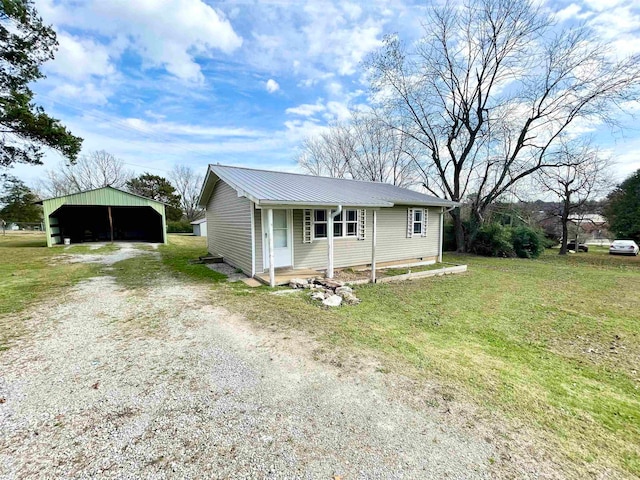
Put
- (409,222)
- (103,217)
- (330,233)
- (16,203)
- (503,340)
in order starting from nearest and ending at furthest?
1. (503,340)
2. (330,233)
3. (409,222)
4. (16,203)
5. (103,217)

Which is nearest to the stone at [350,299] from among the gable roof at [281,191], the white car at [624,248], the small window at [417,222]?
the gable roof at [281,191]

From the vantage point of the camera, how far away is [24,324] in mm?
4504

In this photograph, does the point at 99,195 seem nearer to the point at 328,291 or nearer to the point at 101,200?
the point at 101,200

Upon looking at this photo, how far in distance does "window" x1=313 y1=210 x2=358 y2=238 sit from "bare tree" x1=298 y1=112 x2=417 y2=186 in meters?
14.4

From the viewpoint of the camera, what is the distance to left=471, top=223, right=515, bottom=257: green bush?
637 inches

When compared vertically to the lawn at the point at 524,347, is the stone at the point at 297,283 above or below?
above

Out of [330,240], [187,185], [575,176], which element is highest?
[187,185]

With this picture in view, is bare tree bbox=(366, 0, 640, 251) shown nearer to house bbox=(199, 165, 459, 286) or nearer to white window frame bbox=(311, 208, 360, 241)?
house bbox=(199, 165, 459, 286)

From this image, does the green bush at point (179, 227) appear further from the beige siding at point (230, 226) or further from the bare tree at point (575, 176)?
the bare tree at point (575, 176)

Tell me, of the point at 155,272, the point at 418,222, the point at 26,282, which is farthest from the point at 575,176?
the point at 26,282

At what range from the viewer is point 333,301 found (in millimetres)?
6145

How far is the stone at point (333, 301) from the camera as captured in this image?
6.04m

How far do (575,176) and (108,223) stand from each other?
32351 millimetres

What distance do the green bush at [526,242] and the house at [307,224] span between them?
7.53 m
